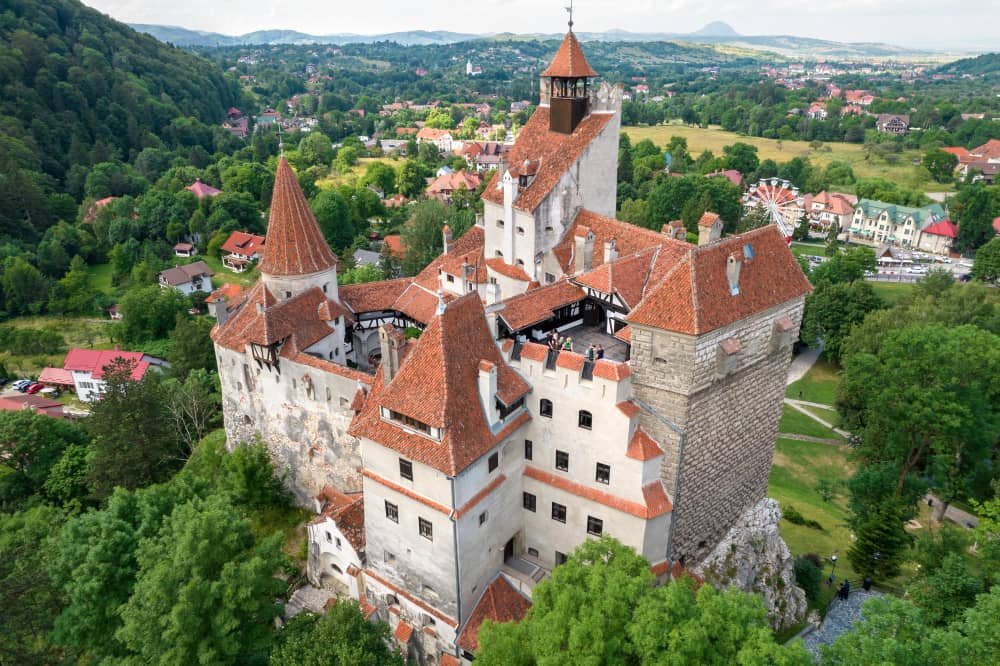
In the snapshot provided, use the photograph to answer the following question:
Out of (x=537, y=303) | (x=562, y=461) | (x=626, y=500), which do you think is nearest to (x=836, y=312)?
(x=537, y=303)

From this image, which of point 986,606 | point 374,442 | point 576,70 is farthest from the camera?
point 576,70

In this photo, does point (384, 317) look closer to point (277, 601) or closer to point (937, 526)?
point (277, 601)

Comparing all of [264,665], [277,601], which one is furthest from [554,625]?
[277,601]

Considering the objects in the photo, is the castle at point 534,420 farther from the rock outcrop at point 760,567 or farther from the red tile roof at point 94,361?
the red tile roof at point 94,361

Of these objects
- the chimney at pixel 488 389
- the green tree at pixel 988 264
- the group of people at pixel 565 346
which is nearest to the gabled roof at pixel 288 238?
the group of people at pixel 565 346

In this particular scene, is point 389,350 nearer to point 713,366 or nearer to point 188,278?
point 713,366

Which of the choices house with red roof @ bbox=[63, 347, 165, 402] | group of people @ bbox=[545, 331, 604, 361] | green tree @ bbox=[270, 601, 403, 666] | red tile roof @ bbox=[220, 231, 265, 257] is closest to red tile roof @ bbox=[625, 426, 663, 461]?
group of people @ bbox=[545, 331, 604, 361]

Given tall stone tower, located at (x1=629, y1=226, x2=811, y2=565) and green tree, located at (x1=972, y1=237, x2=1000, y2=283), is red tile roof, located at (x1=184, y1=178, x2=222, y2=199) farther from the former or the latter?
green tree, located at (x1=972, y1=237, x2=1000, y2=283)
